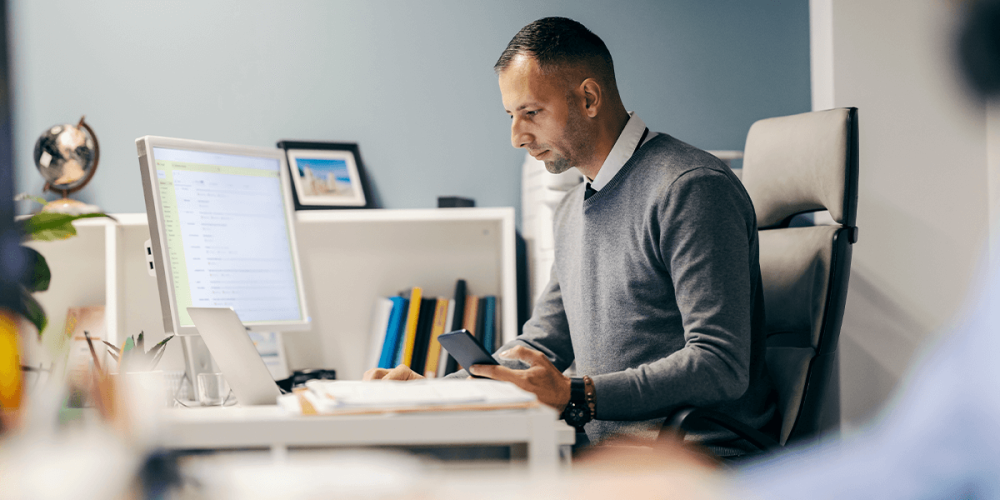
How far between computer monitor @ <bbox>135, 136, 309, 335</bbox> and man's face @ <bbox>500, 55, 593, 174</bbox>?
63 cm

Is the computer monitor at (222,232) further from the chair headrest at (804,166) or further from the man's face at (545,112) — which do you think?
the chair headrest at (804,166)

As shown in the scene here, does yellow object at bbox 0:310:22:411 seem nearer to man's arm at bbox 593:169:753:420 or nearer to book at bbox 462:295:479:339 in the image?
man's arm at bbox 593:169:753:420

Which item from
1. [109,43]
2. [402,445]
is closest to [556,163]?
[402,445]

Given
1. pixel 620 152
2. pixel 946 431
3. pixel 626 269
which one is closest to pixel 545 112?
pixel 620 152

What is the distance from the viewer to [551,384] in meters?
1.07

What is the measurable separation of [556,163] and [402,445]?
101 cm

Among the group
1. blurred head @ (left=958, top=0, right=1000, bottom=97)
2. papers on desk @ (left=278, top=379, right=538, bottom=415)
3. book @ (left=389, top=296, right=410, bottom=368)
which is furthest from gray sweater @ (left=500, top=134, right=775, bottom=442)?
blurred head @ (left=958, top=0, right=1000, bottom=97)

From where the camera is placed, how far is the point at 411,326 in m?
1.85

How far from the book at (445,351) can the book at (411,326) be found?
0.08 metres

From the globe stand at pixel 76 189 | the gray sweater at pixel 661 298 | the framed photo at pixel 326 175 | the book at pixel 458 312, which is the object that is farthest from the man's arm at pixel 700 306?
the globe stand at pixel 76 189

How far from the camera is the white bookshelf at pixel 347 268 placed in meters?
1.87

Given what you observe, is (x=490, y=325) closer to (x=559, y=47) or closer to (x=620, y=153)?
(x=620, y=153)

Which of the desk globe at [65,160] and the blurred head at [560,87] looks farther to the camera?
the desk globe at [65,160]

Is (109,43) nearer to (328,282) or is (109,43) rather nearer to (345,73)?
(345,73)
